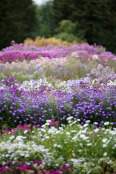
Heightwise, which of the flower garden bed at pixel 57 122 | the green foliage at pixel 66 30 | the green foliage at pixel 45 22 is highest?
the green foliage at pixel 45 22

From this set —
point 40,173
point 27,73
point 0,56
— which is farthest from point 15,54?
point 40,173

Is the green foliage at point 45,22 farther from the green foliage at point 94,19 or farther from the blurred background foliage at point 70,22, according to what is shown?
the green foliage at point 94,19

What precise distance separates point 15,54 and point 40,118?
757 cm

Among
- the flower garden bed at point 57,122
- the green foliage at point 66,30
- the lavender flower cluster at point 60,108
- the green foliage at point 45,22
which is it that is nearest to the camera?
the flower garden bed at point 57,122

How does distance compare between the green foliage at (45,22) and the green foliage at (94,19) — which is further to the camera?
the green foliage at (45,22)

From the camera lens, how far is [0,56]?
12344mm

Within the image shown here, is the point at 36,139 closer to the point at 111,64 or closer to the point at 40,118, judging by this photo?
the point at 40,118

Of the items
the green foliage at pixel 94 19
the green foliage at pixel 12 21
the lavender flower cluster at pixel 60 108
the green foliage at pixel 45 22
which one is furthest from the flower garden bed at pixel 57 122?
the green foliage at pixel 45 22

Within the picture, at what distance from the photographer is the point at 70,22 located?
79.3 ft

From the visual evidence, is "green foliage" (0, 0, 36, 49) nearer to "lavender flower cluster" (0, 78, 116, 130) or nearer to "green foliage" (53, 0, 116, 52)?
"green foliage" (53, 0, 116, 52)

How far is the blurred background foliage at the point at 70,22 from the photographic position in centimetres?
2295

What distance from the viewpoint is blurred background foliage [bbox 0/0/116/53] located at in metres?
23.0

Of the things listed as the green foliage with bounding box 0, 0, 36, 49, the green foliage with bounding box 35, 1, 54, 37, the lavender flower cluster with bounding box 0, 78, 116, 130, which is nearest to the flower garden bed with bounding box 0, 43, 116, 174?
the lavender flower cluster with bounding box 0, 78, 116, 130

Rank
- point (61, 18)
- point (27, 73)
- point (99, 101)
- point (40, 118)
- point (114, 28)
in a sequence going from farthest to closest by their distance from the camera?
1. point (61, 18)
2. point (114, 28)
3. point (27, 73)
4. point (99, 101)
5. point (40, 118)
